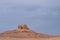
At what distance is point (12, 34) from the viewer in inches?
2094

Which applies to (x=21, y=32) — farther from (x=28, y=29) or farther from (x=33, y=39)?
(x=33, y=39)

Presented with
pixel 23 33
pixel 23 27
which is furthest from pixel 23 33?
pixel 23 27

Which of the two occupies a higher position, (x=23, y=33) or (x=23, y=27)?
(x=23, y=27)

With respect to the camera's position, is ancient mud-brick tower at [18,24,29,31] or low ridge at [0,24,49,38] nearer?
low ridge at [0,24,49,38]

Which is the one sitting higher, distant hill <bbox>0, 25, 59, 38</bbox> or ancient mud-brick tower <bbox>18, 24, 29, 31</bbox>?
ancient mud-brick tower <bbox>18, 24, 29, 31</bbox>

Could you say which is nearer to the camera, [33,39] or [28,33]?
[33,39]

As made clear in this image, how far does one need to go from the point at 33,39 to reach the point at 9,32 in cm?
1071

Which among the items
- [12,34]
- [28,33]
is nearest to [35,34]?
[28,33]

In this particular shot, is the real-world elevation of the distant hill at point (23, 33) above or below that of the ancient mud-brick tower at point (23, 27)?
below

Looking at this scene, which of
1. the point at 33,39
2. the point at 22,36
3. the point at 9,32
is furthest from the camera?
the point at 9,32

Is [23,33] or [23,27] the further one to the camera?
[23,27]

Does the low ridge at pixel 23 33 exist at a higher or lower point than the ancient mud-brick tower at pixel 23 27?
lower

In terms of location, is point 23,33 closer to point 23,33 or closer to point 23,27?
point 23,33

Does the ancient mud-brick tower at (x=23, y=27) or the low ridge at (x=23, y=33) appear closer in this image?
the low ridge at (x=23, y=33)
